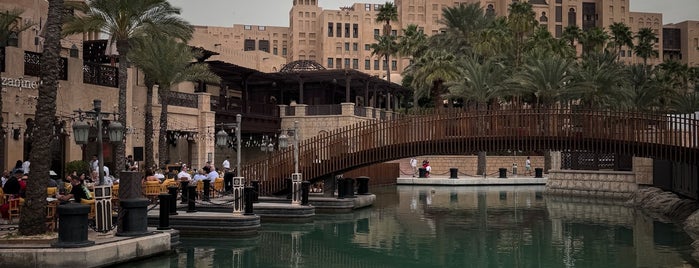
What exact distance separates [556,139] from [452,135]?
352cm

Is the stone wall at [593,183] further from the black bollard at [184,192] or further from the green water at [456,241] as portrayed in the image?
the black bollard at [184,192]

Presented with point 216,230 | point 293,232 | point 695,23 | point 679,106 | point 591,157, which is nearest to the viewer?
point 216,230

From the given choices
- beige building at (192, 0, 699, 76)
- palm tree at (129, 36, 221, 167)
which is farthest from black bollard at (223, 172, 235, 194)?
beige building at (192, 0, 699, 76)

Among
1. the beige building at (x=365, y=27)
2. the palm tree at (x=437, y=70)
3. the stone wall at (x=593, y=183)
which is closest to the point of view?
the stone wall at (x=593, y=183)

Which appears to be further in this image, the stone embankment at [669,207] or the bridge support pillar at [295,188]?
the bridge support pillar at [295,188]

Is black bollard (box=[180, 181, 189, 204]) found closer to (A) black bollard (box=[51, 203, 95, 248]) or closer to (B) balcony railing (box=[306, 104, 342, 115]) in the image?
(A) black bollard (box=[51, 203, 95, 248])

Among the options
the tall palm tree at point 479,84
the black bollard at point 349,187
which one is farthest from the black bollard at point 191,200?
the tall palm tree at point 479,84

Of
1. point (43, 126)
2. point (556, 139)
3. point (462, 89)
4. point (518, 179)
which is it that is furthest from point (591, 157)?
point (43, 126)

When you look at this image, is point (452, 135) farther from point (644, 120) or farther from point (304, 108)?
point (304, 108)

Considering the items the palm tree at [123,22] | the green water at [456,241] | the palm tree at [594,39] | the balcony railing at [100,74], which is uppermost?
the palm tree at [594,39]

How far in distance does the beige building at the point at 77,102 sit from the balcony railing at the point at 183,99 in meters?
0.03

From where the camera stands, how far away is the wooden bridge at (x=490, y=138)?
2317cm

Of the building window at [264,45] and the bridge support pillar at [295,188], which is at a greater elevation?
the building window at [264,45]

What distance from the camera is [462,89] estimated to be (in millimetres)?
52406
